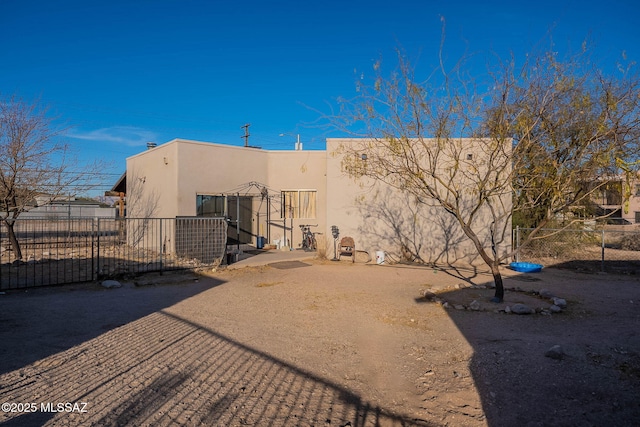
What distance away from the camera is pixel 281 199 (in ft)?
57.1

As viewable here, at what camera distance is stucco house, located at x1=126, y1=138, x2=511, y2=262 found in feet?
46.4

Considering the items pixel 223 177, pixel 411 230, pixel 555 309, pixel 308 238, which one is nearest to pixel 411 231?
pixel 411 230

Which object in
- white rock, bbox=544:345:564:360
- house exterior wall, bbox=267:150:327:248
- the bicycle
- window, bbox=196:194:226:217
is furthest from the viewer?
house exterior wall, bbox=267:150:327:248

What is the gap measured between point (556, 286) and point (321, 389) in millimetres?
8109

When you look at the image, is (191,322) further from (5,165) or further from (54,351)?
(5,165)

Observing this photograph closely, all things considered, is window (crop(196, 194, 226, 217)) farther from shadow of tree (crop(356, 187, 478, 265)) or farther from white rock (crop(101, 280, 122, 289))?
white rock (crop(101, 280, 122, 289))

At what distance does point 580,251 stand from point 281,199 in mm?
12152

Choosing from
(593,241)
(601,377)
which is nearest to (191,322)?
(601,377)

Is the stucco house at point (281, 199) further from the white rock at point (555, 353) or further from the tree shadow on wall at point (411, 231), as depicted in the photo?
the white rock at point (555, 353)

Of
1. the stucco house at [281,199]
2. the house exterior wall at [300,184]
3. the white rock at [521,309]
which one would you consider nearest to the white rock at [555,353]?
the white rock at [521,309]

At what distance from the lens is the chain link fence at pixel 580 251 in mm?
13025

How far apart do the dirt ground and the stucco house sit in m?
5.11

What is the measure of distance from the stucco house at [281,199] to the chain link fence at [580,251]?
1630 millimetres

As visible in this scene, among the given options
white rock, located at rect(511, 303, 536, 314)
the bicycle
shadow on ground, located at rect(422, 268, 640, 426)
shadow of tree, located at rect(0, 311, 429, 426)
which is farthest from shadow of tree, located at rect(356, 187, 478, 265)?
shadow of tree, located at rect(0, 311, 429, 426)
